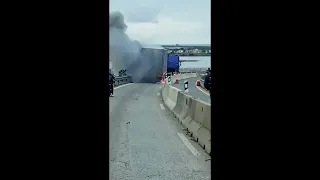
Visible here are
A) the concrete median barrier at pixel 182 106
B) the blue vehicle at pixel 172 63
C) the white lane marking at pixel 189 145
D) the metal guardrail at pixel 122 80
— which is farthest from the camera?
the blue vehicle at pixel 172 63

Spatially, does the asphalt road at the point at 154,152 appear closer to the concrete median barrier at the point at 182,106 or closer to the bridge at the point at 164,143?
the bridge at the point at 164,143

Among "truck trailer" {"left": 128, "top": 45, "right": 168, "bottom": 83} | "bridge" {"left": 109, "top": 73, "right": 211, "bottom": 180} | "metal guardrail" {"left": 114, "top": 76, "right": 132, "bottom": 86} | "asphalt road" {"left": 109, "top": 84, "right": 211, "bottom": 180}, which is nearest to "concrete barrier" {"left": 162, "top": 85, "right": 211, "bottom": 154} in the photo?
"bridge" {"left": 109, "top": 73, "right": 211, "bottom": 180}

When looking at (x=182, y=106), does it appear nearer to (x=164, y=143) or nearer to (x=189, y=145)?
(x=164, y=143)

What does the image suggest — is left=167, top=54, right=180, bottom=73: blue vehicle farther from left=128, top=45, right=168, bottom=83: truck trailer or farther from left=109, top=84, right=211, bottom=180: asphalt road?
left=109, top=84, right=211, bottom=180: asphalt road

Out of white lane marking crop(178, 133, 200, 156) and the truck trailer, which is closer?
white lane marking crop(178, 133, 200, 156)

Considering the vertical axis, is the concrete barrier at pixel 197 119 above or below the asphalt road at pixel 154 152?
above

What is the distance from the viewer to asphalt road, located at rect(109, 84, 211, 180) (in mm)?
8805

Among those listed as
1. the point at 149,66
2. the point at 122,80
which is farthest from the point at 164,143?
the point at 149,66

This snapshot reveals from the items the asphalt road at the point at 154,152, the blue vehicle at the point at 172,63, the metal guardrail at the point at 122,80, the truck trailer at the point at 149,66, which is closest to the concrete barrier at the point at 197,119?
the asphalt road at the point at 154,152

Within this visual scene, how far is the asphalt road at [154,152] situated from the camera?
8805 millimetres

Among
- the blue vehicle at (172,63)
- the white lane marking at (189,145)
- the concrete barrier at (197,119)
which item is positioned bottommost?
the white lane marking at (189,145)
